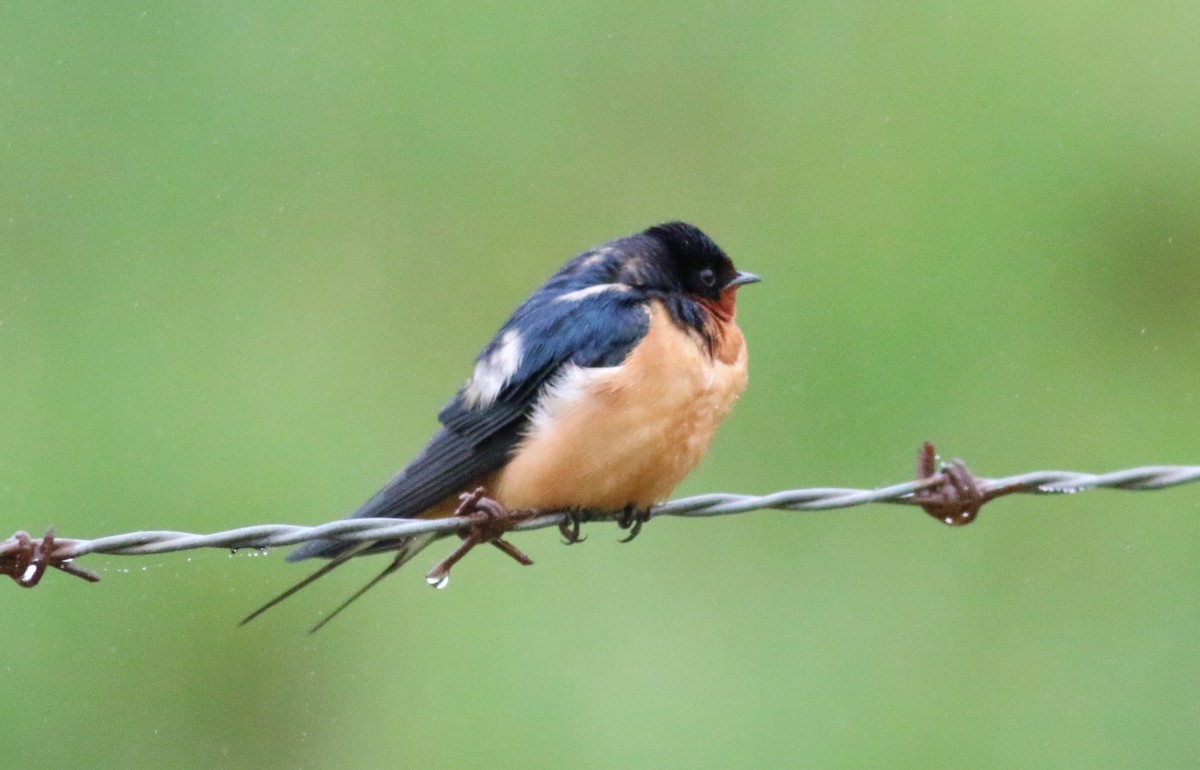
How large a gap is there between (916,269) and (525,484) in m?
4.45

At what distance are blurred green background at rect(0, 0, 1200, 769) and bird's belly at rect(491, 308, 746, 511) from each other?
2.34m

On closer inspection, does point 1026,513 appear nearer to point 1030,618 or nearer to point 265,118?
point 1030,618

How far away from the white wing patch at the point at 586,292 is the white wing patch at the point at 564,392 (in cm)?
18

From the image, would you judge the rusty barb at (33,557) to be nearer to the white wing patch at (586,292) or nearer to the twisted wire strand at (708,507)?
the twisted wire strand at (708,507)

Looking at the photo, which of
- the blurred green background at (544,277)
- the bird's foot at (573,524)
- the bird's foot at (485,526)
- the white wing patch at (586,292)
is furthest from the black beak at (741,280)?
the blurred green background at (544,277)

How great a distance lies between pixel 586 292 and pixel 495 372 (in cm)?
25

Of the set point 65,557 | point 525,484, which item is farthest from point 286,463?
point 65,557

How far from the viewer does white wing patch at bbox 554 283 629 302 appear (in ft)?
11.8

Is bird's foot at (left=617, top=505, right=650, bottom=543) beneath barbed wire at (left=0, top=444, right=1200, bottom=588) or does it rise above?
above

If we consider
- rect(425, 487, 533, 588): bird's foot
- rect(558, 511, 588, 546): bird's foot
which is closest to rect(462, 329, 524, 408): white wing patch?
rect(558, 511, 588, 546): bird's foot

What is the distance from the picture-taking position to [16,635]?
6.16 m

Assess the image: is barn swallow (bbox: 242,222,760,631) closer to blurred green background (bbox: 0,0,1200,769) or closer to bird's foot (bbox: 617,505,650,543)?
bird's foot (bbox: 617,505,650,543)

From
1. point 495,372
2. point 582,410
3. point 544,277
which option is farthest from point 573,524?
point 544,277

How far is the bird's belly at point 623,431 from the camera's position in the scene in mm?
3359
